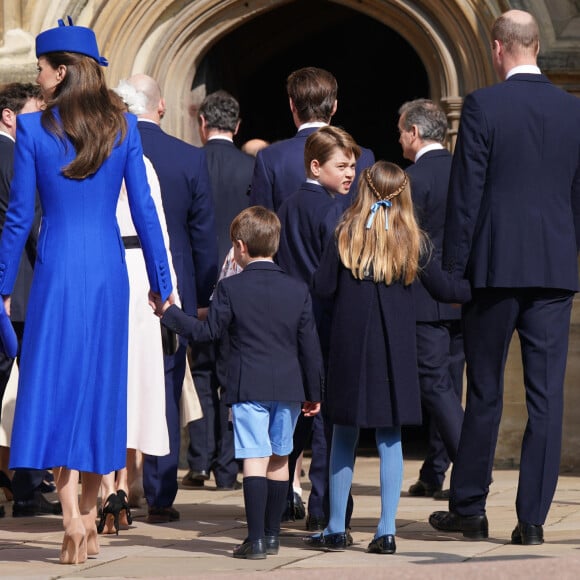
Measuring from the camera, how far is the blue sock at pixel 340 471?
6.10 m

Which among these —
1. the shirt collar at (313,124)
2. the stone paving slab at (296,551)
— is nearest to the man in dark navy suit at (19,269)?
the stone paving slab at (296,551)

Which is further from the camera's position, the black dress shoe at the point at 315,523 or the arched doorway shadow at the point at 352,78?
the arched doorway shadow at the point at 352,78

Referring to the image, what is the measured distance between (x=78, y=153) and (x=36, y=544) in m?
1.54

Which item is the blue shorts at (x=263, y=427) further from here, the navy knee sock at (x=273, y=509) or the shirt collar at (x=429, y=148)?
the shirt collar at (x=429, y=148)

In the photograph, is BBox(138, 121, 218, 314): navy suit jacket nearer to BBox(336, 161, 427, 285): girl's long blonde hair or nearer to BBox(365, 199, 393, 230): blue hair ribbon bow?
BBox(336, 161, 427, 285): girl's long blonde hair

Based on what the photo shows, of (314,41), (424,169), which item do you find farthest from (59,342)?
(314,41)

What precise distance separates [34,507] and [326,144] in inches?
83.6

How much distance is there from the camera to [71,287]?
5918mm

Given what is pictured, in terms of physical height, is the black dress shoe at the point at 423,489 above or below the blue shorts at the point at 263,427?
below

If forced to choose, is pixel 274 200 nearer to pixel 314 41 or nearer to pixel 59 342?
pixel 59 342

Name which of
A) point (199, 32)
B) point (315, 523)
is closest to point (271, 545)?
point (315, 523)

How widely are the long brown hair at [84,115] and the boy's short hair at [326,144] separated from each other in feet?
3.07

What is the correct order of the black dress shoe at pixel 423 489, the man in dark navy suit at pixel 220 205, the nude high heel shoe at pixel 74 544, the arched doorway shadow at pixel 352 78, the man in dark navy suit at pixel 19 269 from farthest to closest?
the arched doorway shadow at pixel 352 78
the man in dark navy suit at pixel 220 205
the black dress shoe at pixel 423 489
the man in dark navy suit at pixel 19 269
the nude high heel shoe at pixel 74 544

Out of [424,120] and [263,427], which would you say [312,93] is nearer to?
[424,120]
